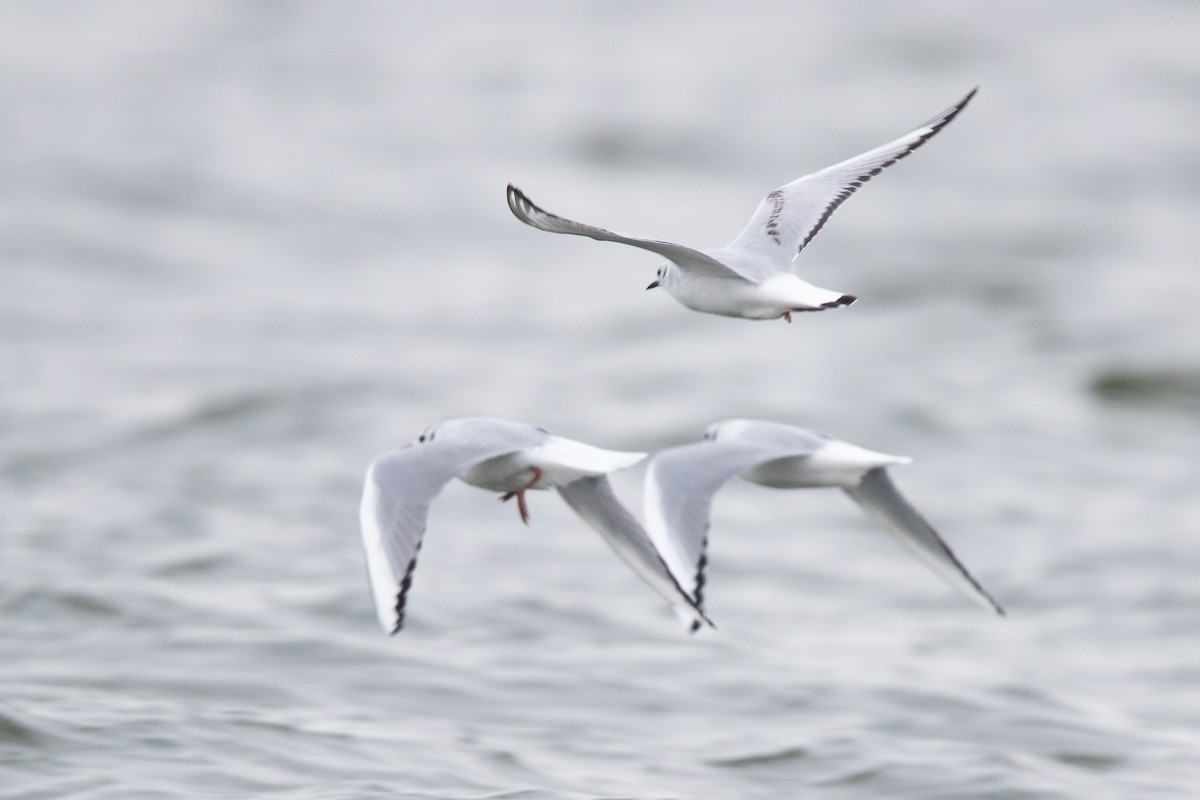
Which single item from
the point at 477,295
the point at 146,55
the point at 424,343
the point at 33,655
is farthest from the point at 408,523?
the point at 146,55

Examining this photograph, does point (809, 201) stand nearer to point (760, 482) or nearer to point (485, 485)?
point (760, 482)

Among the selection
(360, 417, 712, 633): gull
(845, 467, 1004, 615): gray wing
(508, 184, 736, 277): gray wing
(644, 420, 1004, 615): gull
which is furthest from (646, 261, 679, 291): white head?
(845, 467, 1004, 615): gray wing

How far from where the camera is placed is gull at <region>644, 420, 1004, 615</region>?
5.14 meters

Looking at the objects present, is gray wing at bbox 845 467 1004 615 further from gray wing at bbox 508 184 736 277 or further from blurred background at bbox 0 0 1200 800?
blurred background at bbox 0 0 1200 800

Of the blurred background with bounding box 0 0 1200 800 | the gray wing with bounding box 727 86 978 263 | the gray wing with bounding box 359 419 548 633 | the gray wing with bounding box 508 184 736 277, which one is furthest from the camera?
the blurred background with bounding box 0 0 1200 800

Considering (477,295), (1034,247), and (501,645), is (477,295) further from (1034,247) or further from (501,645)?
(501,645)

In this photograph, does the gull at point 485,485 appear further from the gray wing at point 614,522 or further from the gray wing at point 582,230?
the gray wing at point 582,230

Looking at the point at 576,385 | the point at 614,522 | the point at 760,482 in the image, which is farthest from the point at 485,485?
the point at 576,385

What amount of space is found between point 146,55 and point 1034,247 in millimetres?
12607

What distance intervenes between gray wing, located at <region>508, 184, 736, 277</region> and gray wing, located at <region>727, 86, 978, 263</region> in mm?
515

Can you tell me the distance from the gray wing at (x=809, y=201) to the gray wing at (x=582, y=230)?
52 centimetres

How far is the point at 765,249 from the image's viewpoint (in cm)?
581

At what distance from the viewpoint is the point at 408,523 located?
4934mm

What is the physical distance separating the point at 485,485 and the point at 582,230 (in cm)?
111
